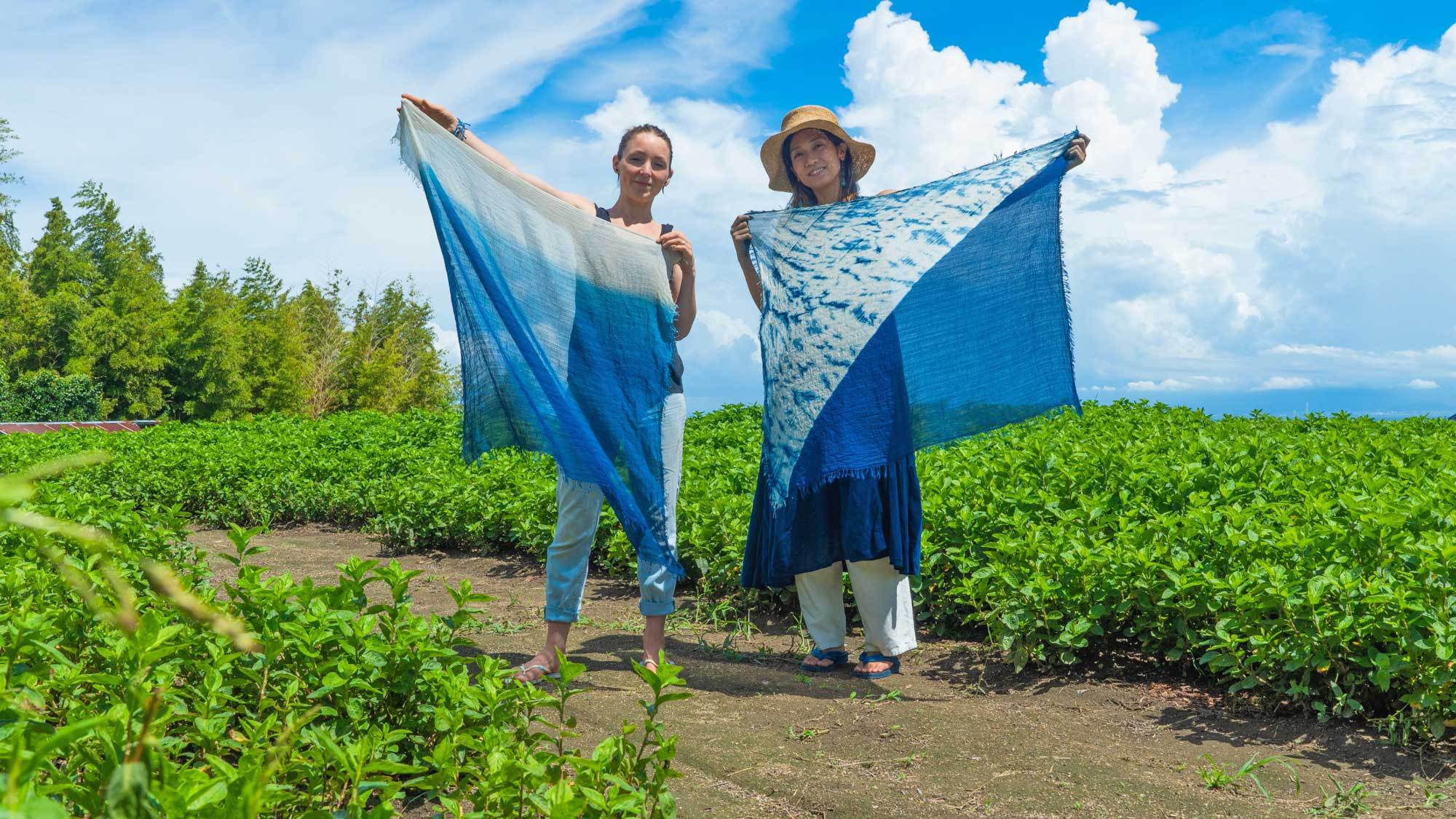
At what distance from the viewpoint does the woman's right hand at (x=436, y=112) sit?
12.5 feet

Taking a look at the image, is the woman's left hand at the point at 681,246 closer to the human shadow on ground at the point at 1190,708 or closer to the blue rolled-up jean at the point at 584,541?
the blue rolled-up jean at the point at 584,541

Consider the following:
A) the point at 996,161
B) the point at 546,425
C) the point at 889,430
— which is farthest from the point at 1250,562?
the point at 546,425

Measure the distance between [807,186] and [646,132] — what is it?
0.81 m

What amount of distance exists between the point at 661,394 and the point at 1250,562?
2318 mm

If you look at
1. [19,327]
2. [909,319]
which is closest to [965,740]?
[909,319]

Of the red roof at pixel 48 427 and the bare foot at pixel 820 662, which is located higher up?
the red roof at pixel 48 427

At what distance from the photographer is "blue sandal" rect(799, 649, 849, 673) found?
4191 millimetres

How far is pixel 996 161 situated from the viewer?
4.35 m

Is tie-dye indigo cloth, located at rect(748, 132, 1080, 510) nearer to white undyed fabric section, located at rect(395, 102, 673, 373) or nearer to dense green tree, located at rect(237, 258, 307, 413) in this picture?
white undyed fabric section, located at rect(395, 102, 673, 373)

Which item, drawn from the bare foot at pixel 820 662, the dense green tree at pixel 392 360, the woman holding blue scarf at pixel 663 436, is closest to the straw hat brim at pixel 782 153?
the woman holding blue scarf at pixel 663 436

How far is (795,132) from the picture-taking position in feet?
14.0

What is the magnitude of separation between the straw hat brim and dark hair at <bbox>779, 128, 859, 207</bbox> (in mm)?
10

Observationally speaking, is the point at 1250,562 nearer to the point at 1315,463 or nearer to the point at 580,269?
the point at 1315,463

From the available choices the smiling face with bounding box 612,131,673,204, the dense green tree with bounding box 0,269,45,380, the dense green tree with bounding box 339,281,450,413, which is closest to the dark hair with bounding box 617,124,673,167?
the smiling face with bounding box 612,131,673,204
